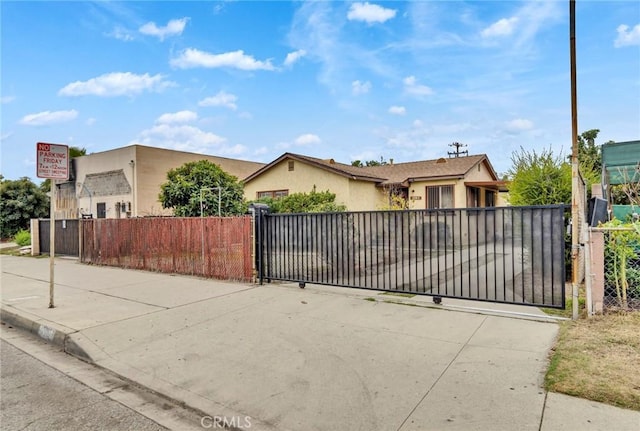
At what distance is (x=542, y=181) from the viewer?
9445 millimetres

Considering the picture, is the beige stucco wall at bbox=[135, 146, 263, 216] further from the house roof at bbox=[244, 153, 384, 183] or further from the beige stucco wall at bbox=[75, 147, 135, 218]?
the house roof at bbox=[244, 153, 384, 183]

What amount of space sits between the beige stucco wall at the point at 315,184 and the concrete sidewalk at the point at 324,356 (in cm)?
1073

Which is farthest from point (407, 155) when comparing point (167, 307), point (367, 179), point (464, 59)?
point (167, 307)

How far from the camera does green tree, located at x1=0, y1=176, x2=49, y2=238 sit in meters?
28.1

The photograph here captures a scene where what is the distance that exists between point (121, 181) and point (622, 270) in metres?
26.9

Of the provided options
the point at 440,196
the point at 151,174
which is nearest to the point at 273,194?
the point at 440,196

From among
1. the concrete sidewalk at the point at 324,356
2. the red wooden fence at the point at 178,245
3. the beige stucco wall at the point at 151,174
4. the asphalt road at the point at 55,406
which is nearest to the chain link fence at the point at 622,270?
the concrete sidewalk at the point at 324,356

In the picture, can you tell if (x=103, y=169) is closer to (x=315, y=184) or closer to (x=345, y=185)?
(x=315, y=184)

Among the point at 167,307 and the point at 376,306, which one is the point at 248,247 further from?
the point at 376,306

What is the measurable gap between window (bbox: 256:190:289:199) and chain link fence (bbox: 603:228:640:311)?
16073 mm

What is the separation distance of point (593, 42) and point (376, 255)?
564 centimetres

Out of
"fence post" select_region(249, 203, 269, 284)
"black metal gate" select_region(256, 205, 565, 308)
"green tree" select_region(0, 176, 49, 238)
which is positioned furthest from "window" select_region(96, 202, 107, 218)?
"black metal gate" select_region(256, 205, 565, 308)

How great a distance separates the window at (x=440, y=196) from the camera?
19047 millimetres

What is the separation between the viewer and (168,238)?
11234 millimetres
